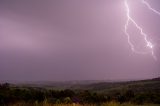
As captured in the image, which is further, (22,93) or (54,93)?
(54,93)

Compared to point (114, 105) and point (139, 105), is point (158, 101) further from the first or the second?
point (114, 105)

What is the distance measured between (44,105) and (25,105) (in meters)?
1.21

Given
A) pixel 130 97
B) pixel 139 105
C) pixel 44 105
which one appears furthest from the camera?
pixel 130 97

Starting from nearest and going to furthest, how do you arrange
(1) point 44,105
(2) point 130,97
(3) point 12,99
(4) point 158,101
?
(1) point 44,105
(3) point 12,99
(4) point 158,101
(2) point 130,97

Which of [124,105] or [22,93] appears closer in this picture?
[124,105]

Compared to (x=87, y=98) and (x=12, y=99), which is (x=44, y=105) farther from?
(x=87, y=98)

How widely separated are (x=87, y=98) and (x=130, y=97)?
5181 millimetres

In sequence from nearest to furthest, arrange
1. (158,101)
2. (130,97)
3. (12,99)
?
(12,99), (158,101), (130,97)

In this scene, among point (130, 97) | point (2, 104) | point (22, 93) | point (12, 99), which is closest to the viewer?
point (2, 104)

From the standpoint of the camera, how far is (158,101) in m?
24.3

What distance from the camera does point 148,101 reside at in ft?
80.6

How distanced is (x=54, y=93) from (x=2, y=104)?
805 centimetres

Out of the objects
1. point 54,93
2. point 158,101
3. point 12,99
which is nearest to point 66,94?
point 54,93

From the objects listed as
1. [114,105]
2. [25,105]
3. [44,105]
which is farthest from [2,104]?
[114,105]
